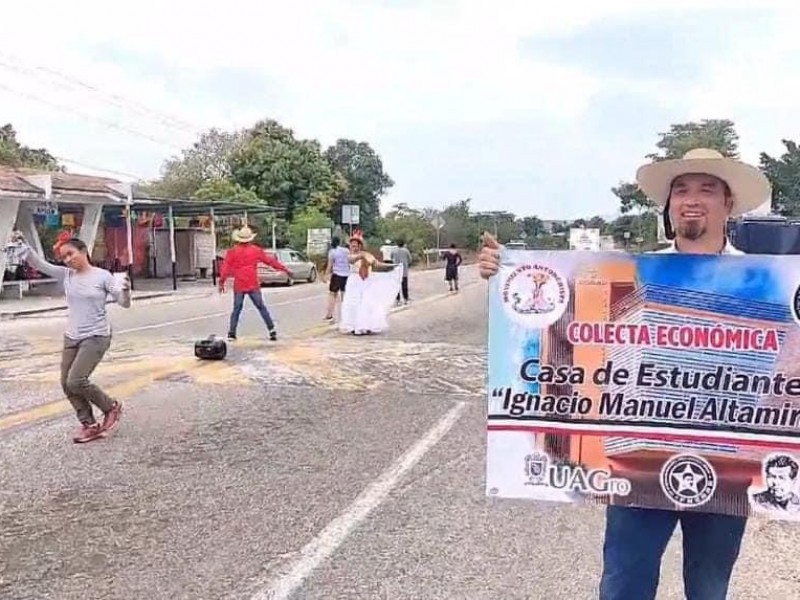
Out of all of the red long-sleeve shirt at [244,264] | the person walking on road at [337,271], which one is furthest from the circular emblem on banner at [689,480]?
the person walking on road at [337,271]

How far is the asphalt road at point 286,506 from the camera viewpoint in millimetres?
4383

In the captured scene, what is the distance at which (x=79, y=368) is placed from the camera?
7387 mm

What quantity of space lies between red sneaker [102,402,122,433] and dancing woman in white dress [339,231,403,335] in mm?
7853

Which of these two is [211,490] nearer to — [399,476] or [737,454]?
[399,476]

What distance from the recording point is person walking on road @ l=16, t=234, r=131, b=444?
292 inches

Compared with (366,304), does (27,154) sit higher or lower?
higher

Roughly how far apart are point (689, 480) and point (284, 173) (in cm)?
5438

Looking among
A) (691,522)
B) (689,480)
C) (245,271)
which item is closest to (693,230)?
(689,480)

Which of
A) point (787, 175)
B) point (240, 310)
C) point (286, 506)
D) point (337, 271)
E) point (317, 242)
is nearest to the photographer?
point (286, 506)

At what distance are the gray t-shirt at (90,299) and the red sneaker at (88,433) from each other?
2.31 ft

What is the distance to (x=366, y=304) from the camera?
15555 mm

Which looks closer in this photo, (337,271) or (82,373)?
(82,373)

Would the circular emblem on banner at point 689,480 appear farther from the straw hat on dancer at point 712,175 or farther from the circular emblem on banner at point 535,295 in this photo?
the straw hat on dancer at point 712,175

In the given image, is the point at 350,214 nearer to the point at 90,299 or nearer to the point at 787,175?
the point at 787,175
